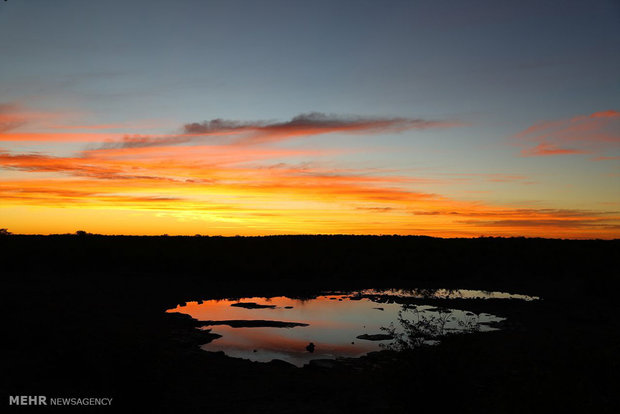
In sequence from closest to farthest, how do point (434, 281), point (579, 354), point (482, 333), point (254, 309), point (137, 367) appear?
point (137, 367) < point (579, 354) < point (482, 333) < point (254, 309) < point (434, 281)

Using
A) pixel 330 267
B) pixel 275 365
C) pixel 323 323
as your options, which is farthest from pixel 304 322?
pixel 330 267

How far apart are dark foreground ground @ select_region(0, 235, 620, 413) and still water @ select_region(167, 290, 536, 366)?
49.7 inches

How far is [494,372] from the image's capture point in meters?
13.7

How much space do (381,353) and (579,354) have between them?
5.68 m

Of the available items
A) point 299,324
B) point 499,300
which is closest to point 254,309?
point 299,324

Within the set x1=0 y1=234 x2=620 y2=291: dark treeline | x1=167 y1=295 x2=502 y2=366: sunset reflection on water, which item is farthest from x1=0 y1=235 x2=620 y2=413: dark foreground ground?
x1=167 y1=295 x2=502 y2=366: sunset reflection on water

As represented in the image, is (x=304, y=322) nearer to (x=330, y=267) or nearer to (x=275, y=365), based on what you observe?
(x=275, y=365)

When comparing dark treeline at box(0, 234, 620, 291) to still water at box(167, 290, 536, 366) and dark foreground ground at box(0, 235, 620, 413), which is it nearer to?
dark foreground ground at box(0, 235, 620, 413)

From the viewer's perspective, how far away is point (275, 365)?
1436 centimetres

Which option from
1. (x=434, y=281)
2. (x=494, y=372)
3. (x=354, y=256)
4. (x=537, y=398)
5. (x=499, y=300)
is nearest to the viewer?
(x=537, y=398)

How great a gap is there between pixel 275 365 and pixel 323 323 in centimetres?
679

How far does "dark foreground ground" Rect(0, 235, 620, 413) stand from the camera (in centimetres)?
905

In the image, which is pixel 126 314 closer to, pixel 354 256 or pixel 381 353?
pixel 381 353

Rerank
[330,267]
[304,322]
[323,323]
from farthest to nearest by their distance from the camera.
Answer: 1. [330,267]
2. [304,322]
3. [323,323]
